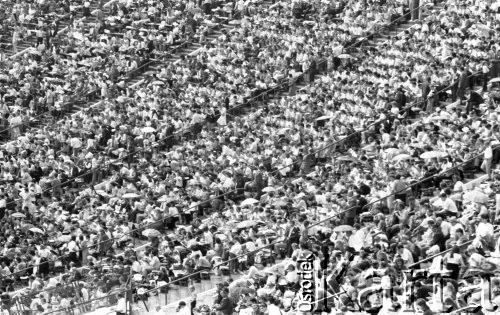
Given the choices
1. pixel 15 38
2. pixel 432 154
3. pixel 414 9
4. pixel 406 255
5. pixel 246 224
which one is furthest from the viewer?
pixel 15 38

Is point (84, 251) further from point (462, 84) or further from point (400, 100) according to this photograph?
point (462, 84)

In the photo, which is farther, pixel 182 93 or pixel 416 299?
pixel 182 93

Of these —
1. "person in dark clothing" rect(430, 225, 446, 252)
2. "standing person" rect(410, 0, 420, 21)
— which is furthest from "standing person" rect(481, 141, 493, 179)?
"standing person" rect(410, 0, 420, 21)

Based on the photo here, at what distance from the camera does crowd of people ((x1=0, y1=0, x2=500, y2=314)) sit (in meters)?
46.9

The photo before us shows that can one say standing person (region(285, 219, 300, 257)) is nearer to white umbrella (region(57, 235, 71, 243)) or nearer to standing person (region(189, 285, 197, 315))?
standing person (region(189, 285, 197, 315))

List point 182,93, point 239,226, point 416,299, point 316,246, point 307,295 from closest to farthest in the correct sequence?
point 416,299 < point 307,295 < point 316,246 < point 239,226 < point 182,93

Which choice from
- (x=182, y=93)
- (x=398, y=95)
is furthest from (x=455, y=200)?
(x=182, y=93)

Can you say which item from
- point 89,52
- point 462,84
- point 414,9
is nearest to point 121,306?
point 462,84

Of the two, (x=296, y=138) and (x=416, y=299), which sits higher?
(x=416, y=299)

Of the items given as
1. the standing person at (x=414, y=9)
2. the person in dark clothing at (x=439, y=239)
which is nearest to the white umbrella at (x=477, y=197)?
the person in dark clothing at (x=439, y=239)

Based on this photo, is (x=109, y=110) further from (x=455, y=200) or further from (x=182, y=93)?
(x=455, y=200)

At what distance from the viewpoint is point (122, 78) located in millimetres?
69562

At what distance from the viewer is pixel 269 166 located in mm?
57812

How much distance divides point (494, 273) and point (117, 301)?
37.0ft
